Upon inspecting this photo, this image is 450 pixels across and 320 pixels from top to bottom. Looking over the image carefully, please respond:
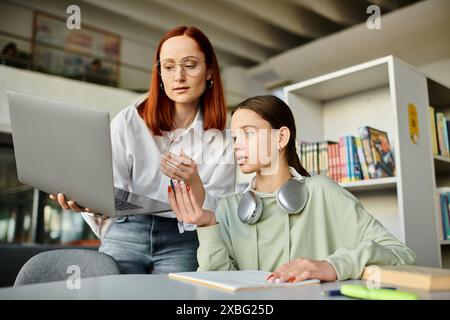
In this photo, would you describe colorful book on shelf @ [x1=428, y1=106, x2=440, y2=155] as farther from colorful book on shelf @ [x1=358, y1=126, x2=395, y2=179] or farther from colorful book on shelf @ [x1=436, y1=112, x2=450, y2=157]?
colorful book on shelf @ [x1=358, y1=126, x2=395, y2=179]

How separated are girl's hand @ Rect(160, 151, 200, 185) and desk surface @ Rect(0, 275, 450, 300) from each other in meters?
0.34

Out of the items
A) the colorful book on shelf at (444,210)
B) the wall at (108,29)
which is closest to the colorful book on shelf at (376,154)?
the colorful book on shelf at (444,210)

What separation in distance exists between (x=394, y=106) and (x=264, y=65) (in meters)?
3.69

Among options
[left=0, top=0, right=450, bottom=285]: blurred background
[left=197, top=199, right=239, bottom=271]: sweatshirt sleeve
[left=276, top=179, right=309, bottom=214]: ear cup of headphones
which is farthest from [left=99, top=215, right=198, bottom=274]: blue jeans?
[left=0, top=0, right=450, bottom=285]: blurred background

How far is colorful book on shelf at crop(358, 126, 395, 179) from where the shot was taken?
6.93 feet

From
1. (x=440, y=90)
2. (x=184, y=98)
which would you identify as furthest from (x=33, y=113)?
(x=440, y=90)

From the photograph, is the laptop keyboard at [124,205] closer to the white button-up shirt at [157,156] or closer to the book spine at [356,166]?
the white button-up shirt at [157,156]

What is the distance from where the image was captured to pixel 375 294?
568 mm

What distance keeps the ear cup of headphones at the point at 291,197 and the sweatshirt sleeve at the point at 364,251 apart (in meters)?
0.15

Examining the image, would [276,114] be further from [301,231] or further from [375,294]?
[375,294]

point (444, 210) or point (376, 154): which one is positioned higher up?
point (376, 154)

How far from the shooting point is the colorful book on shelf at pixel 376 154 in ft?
6.93

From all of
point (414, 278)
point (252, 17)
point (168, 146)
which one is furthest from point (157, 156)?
point (252, 17)

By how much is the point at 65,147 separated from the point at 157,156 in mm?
419
